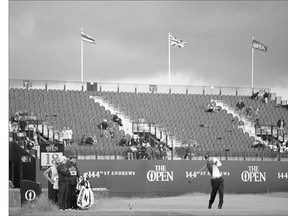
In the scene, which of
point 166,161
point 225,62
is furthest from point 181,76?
point 166,161

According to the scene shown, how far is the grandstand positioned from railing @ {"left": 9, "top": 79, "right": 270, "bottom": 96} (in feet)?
0.14

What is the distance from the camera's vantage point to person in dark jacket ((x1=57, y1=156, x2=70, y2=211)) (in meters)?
21.1

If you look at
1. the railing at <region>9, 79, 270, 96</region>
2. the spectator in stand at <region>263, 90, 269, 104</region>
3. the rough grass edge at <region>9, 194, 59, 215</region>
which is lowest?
the rough grass edge at <region>9, 194, 59, 215</region>

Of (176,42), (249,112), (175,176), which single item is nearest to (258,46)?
(249,112)

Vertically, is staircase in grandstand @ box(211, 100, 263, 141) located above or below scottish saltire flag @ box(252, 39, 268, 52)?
below

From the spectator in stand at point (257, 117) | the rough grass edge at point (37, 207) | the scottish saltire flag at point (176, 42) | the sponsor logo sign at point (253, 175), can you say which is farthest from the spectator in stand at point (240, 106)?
the rough grass edge at point (37, 207)

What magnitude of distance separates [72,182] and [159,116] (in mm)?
14693

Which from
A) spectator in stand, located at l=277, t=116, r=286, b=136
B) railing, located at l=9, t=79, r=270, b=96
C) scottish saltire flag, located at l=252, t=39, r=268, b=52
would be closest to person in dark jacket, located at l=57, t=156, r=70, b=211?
railing, located at l=9, t=79, r=270, b=96

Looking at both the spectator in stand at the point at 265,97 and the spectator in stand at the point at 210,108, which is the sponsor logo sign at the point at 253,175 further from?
the spectator in stand at the point at 265,97

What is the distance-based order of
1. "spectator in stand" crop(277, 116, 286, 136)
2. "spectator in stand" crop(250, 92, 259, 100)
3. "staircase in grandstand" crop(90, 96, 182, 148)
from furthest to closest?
1. "spectator in stand" crop(250, 92, 259, 100)
2. "spectator in stand" crop(277, 116, 286, 136)
3. "staircase in grandstand" crop(90, 96, 182, 148)

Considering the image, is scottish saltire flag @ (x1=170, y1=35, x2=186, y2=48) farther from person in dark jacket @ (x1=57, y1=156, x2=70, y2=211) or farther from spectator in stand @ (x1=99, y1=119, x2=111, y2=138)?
person in dark jacket @ (x1=57, y1=156, x2=70, y2=211)

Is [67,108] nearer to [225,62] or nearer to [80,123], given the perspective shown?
[80,123]

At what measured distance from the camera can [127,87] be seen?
37.5 meters
